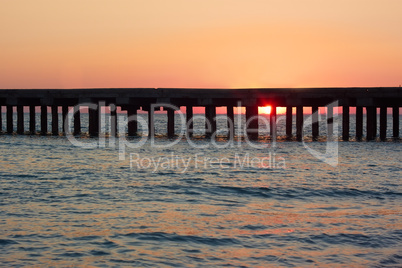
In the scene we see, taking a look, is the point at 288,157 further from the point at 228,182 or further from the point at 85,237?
the point at 85,237

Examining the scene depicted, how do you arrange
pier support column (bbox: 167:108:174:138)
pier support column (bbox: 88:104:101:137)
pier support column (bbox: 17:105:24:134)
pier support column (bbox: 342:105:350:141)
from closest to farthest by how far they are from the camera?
pier support column (bbox: 342:105:350:141), pier support column (bbox: 167:108:174:138), pier support column (bbox: 88:104:101:137), pier support column (bbox: 17:105:24:134)

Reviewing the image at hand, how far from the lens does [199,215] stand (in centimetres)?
1412

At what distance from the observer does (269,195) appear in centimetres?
1739

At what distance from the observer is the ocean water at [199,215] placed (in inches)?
420

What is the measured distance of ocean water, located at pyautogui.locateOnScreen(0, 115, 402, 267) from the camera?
35.0 feet

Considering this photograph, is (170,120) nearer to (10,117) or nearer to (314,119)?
(314,119)

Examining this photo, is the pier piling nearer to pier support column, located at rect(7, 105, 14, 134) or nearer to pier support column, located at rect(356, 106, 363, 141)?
pier support column, located at rect(7, 105, 14, 134)

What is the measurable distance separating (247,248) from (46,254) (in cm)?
327

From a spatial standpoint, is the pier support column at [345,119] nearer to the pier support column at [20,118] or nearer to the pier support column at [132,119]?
the pier support column at [132,119]

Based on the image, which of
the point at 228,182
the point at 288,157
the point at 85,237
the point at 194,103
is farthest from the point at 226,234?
the point at 194,103

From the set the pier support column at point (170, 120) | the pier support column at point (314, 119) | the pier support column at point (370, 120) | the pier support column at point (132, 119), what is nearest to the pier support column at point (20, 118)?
the pier support column at point (132, 119)

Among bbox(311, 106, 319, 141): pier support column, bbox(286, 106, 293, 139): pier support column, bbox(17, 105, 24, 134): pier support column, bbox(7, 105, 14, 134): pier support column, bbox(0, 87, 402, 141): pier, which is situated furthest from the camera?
bbox(7, 105, 14, 134): pier support column

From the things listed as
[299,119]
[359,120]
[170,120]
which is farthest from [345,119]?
[170,120]

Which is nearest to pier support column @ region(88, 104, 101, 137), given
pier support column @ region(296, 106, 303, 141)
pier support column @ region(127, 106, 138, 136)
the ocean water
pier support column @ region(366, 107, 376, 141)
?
pier support column @ region(127, 106, 138, 136)
